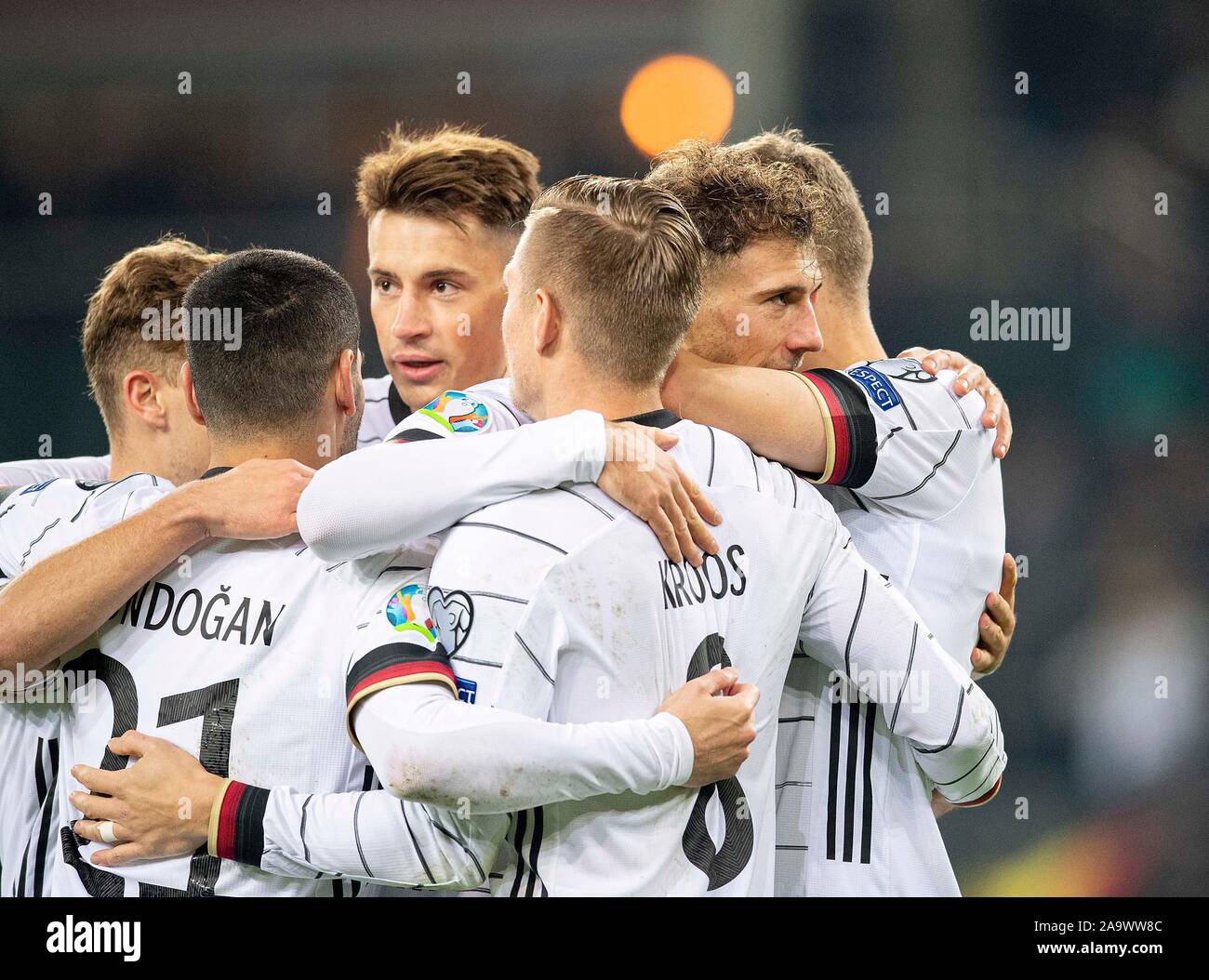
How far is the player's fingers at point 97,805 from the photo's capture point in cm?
196

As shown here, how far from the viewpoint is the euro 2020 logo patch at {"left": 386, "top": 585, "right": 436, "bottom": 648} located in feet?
5.97

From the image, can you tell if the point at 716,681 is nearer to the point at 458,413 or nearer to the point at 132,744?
the point at 458,413

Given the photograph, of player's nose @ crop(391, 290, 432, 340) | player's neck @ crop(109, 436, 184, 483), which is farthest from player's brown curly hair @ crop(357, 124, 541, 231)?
player's neck @ crop(109, 436, 184, 483)

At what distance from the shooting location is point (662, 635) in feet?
6.22

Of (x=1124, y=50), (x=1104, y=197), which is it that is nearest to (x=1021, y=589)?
(x=1104, y=197)

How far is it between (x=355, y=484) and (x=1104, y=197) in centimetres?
607

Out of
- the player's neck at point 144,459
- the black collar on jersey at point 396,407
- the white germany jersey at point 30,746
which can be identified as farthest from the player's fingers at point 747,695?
the black collar on jersey at point 396,407

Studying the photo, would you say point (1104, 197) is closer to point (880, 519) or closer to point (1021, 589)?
point (1021, 589)

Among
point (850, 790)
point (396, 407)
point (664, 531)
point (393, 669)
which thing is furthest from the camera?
point (396, 407)

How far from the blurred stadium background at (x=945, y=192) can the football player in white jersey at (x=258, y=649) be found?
4.11 meters

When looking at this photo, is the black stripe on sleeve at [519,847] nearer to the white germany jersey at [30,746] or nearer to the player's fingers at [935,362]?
the white germany jersey at [30,746]

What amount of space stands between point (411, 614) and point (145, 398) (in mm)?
1193

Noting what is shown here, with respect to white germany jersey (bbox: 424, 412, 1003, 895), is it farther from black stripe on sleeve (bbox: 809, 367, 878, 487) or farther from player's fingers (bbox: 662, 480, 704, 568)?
black stripe on sleeve (bbox: 809, 367, 878, 487)

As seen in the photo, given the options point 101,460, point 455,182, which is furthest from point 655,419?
point 101,460
